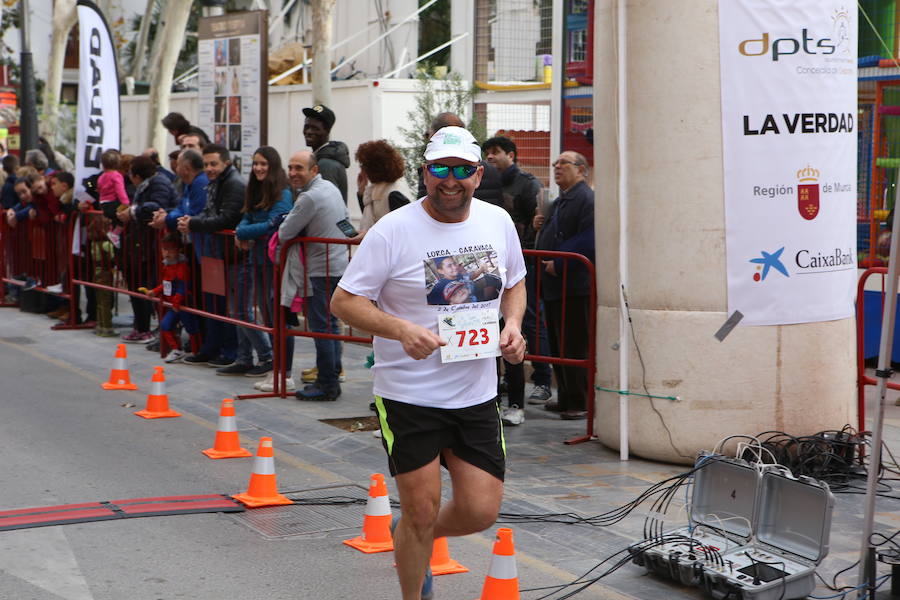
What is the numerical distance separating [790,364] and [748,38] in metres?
2.03

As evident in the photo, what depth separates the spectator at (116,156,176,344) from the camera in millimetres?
12312

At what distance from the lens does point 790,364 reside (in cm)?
752

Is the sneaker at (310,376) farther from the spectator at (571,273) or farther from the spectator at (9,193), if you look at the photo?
the spectator at (9,193)

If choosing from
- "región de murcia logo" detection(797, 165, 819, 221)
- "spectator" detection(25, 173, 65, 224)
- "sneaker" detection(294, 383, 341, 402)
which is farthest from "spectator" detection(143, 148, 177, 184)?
"región de murcia logo" detection(797, 165, 819, 221)

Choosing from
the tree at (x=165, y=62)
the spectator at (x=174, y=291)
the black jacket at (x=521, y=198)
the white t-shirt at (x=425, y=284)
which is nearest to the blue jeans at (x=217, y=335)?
the spectator at (x=174, y=291)

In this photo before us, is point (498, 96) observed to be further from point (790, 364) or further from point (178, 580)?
point (178, 580)

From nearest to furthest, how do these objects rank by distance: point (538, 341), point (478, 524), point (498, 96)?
point (478, 524) < point (538, 341) < point (498, 96)

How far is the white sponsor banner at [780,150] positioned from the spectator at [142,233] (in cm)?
670

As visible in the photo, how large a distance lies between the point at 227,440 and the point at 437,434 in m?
3.65

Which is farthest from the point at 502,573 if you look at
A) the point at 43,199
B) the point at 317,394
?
the point at 43,199

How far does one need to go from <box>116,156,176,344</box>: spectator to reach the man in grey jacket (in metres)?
2.82

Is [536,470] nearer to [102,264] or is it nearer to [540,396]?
[540,396]

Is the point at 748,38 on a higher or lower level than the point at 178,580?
higher

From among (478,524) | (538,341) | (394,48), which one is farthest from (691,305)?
(394,48)
